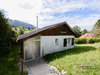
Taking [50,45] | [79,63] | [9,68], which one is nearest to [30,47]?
[50,45]

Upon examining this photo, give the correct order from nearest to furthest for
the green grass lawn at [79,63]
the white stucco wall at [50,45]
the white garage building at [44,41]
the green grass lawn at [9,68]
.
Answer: the green grass lawn at [79,63] < the green grass lawn at [9,68] < the white garage building at [44,41] < the white stucco wall at [50,45]

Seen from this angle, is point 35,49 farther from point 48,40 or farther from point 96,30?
point 96,30

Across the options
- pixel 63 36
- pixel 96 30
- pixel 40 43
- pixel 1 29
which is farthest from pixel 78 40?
pixel 1 29

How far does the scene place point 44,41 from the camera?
867 centimetres

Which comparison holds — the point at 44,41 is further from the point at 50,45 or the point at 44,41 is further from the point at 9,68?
the point at 9,68

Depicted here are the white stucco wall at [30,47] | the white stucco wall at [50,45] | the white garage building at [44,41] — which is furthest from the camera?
the white stucco wall at [50,45]

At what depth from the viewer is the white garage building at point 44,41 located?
25.5 feet

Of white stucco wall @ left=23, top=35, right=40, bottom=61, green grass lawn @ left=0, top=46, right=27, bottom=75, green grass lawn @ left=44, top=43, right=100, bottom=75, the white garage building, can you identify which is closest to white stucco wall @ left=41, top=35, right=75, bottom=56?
the white garage building

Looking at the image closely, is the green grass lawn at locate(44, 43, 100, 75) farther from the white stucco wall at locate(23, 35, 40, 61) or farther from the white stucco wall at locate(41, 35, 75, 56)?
the white stucco wall at locate(23, 35, 40, 61)

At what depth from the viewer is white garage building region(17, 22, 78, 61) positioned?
7.76m

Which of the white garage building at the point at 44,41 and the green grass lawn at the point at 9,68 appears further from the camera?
the white garage building at the point at 44,41

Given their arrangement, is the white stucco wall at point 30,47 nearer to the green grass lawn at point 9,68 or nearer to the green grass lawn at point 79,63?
the green grass lawn at point 9,68

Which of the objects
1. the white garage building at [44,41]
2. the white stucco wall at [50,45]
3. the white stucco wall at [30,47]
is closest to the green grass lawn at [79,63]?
the white stucco wall at [50,45]

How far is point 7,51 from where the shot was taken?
1057 centimetres
